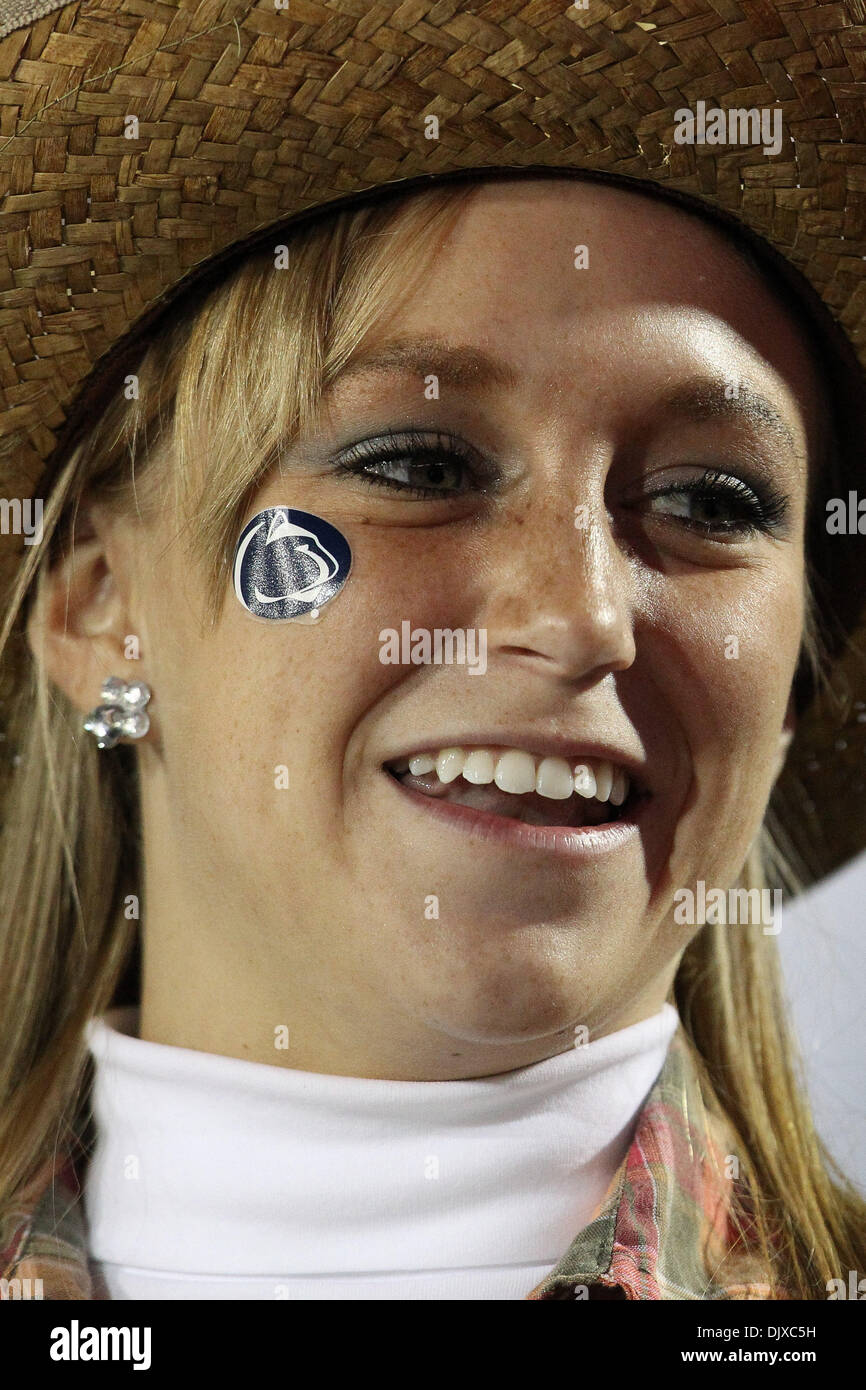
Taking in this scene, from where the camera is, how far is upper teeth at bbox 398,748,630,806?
58.7 inches

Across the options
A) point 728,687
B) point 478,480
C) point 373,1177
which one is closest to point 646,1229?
point 373,1177

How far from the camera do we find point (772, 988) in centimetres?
202

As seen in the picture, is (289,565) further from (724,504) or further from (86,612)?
(724,504)

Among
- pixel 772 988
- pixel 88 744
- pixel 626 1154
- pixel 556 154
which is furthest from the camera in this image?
pixel 772 988

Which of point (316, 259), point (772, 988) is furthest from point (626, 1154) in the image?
point (316, 259)

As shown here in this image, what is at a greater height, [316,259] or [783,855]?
[316,259]

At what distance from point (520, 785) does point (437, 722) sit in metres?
0.10

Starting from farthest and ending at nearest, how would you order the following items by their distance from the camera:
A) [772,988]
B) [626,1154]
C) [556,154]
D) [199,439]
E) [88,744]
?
[772,988], [88,744], [626,1154], [199,439], [556,154]

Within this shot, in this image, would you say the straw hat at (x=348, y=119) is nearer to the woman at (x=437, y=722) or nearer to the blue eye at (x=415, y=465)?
the woman at (x=437, y=722)

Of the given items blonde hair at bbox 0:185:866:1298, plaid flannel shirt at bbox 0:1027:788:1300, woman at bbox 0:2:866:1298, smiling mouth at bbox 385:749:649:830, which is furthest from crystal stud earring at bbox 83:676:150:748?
plaid flannel shirt at bbox 0:1027:788:1300

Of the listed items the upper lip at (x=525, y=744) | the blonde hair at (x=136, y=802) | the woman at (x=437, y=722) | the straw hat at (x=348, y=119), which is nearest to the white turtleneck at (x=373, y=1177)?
the woman at (x=437, y=722)

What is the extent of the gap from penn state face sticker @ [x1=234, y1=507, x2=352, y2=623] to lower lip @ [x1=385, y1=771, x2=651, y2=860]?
184 millimetres
